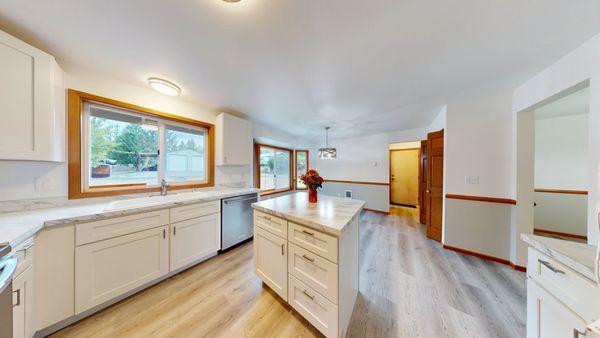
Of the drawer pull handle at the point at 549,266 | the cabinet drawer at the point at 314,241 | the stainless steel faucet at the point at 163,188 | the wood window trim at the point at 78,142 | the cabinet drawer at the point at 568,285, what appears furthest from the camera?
the stainless steel faucet at the point at 163,188

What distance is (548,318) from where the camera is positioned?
85 centimetres

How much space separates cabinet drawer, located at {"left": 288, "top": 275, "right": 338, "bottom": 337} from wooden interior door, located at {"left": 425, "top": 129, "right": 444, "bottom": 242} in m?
2.73

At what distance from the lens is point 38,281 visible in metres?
1.18

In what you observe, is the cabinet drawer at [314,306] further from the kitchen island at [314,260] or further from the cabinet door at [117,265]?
the cabinet door at [117,265]

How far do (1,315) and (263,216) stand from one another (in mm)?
1343

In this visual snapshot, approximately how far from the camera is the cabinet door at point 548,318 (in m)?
0.72

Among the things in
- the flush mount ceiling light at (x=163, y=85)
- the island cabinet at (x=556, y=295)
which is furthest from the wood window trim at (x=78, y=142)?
the island cabinet at (x=556, y=295)

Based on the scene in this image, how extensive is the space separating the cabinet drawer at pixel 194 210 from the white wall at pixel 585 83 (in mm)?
3101

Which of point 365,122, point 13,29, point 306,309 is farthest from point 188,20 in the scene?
point 365,122

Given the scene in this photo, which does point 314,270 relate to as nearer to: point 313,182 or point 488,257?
point 313,182

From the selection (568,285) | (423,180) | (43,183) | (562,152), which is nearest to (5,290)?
(43,183)

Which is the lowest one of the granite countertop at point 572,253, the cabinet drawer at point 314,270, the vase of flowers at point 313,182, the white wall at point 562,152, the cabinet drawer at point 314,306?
the cabinet drawer at point 314,306

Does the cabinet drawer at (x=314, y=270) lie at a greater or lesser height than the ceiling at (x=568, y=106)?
lesser

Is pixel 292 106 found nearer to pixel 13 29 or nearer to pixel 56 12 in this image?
pixel 56 12
